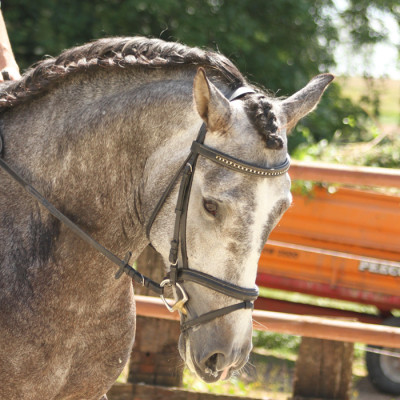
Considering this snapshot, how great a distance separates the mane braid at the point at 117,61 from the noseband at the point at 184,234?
15cm

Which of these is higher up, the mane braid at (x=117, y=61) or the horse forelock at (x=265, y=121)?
the mane braid at (x=117, y=61)

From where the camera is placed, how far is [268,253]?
20.5ft

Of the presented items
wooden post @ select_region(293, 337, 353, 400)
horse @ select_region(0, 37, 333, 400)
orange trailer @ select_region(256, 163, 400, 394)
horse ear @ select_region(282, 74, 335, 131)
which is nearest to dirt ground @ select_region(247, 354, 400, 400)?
orange trailer @ select_region(256, 163, 400, 394)

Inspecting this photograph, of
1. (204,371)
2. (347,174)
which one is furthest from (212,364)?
(347,174)

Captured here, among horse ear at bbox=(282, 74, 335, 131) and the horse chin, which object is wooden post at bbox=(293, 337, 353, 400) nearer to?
the horse chin

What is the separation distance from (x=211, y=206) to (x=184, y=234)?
144 mm

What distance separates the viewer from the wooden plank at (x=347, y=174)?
11.6ft

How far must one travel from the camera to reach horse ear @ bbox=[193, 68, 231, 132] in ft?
6.75

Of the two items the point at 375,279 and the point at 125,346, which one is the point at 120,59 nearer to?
the point at 125,346

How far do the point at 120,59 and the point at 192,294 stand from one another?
92cm

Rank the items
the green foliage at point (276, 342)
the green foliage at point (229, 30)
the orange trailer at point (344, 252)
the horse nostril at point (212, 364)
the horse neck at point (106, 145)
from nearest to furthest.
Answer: the horse nostril at point (212, 364), the horse neck at point (106, 145), the orange trailer at point (344, 252), the green foliage at point (276, 342), the green foliage at point (229, 30)

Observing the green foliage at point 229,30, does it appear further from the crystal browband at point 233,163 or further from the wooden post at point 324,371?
the crystal browband at point 233,163

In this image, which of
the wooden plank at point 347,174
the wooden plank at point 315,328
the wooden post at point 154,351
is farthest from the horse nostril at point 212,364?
the wooden post at point 154,351

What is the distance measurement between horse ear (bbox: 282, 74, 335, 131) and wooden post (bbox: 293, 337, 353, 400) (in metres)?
2.02
